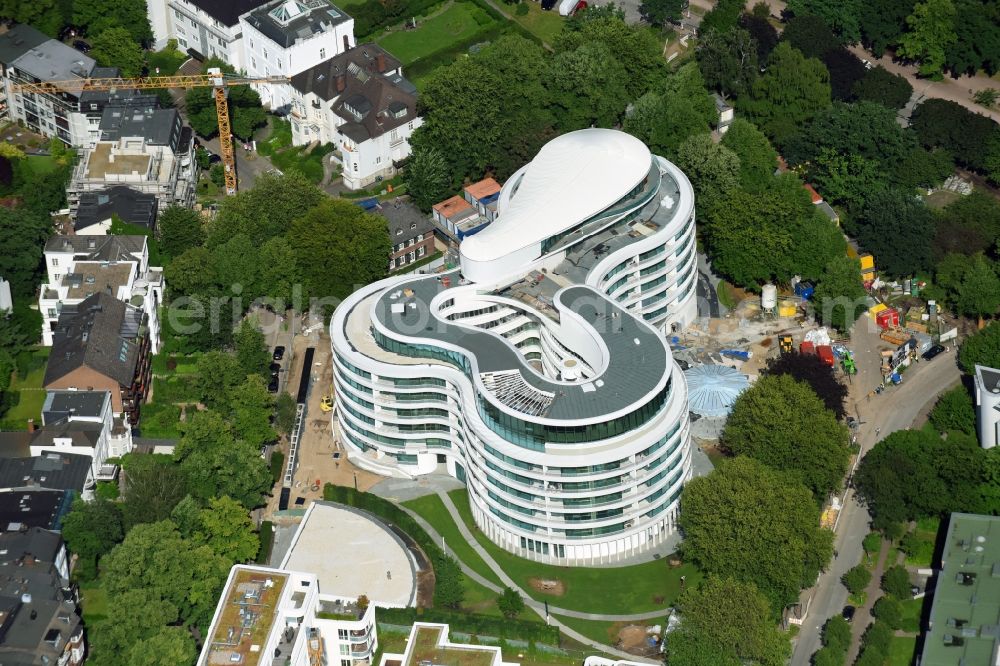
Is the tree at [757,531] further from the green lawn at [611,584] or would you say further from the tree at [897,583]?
the tree at [897,583]

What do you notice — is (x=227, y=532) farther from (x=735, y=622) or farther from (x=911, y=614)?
(x=911, y=614)

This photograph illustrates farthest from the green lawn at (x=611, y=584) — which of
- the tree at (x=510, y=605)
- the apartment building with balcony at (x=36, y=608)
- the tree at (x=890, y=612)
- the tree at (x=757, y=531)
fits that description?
the apartment building with balcony at (x=36, y=608)

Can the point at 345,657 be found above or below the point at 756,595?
below

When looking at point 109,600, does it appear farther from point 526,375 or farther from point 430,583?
point 526,375

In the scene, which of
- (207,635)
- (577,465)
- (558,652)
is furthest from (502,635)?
(207,635)

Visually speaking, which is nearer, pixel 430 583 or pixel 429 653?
pixel 429 653

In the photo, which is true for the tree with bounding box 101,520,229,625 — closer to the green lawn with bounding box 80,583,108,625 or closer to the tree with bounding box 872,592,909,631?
the green lawn with bounding box 80,583,108,625

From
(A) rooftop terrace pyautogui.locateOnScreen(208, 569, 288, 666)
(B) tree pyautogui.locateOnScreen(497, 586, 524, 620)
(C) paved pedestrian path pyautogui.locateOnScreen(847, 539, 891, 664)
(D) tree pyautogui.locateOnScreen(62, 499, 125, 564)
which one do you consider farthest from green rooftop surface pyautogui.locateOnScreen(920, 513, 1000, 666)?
(D) tree pyautogui.locateOnScreen(62, 499, 125, 564)
